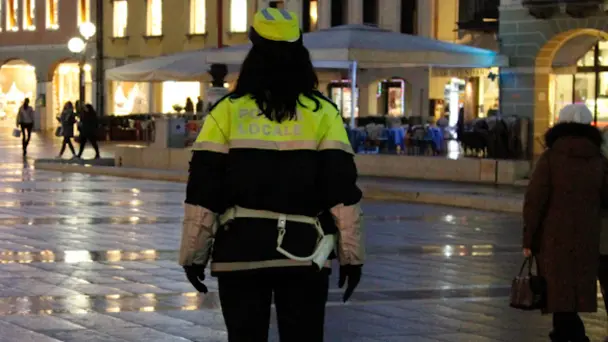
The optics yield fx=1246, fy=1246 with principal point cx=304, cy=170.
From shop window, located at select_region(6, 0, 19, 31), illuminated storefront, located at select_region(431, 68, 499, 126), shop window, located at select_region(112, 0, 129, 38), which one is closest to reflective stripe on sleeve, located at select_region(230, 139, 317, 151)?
illuminated storefront, located at select_region(431, 68, 499, 126)

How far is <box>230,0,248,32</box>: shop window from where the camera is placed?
47.8 metres

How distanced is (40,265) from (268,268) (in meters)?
7.44

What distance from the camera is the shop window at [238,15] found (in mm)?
47750

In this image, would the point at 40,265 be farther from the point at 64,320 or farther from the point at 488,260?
the point at 488,260

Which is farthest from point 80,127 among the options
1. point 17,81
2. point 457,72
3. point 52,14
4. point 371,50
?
point 17,81

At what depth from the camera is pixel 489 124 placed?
1017 inches

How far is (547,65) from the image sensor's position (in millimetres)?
32000

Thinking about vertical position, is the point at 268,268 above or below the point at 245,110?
below

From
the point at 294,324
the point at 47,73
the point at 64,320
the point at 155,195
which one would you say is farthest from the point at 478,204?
the point at 47,73

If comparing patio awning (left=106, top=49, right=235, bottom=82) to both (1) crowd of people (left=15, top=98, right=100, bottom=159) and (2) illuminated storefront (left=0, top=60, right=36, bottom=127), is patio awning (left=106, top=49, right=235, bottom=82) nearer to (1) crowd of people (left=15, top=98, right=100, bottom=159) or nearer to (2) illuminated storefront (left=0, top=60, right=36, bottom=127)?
(1) crowd of people (left=15, top=98, right=100, bottom=159)

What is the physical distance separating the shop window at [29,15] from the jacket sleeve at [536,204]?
52.1 metres

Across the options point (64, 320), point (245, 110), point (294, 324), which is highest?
point (245, 110)

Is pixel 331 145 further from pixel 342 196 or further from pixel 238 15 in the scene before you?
pixel 238 15

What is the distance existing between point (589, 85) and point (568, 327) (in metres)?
25.5
